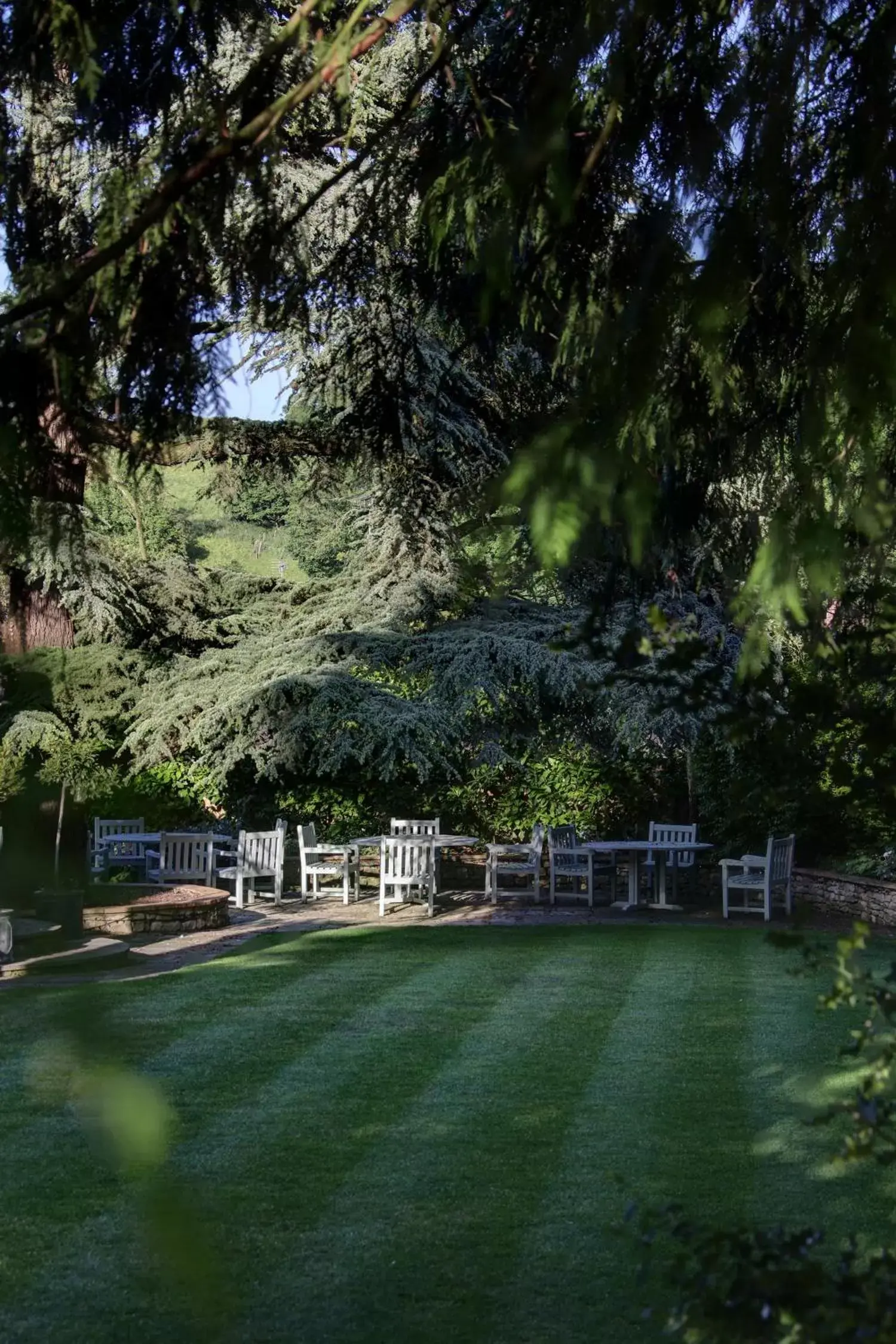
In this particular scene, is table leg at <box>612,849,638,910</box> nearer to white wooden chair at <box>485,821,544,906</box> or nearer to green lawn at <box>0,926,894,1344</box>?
white wooden chair at <box>485,821,544,906</box>

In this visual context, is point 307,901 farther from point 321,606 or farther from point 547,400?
point 547,400

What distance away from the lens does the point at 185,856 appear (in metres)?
14.9

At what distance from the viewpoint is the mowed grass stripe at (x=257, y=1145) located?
432 cm

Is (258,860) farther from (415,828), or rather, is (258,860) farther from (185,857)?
(415,828)

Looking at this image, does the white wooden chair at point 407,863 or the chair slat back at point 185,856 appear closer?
the chair slat back at point 185,856

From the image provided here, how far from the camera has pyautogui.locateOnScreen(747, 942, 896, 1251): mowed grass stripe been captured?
505 cm

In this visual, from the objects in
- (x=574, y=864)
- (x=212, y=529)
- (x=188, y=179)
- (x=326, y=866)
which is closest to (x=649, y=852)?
(x=574, y=864)

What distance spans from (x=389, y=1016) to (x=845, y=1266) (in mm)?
6848

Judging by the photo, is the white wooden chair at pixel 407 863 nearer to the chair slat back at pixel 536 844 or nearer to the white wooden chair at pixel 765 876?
the chair slat back at pixel 536 844

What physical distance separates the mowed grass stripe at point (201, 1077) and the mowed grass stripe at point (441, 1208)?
0.77 m

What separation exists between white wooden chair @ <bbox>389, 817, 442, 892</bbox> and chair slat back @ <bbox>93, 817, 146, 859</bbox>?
2.78 m

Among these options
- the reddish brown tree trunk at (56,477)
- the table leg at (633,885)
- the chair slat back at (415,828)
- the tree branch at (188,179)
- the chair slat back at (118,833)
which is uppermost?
the tree branch at (188,179)

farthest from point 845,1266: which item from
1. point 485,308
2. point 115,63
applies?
point 115,63

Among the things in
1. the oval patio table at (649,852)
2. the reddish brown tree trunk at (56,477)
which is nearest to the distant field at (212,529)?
the reddish brown tree trunk at (56,477)
